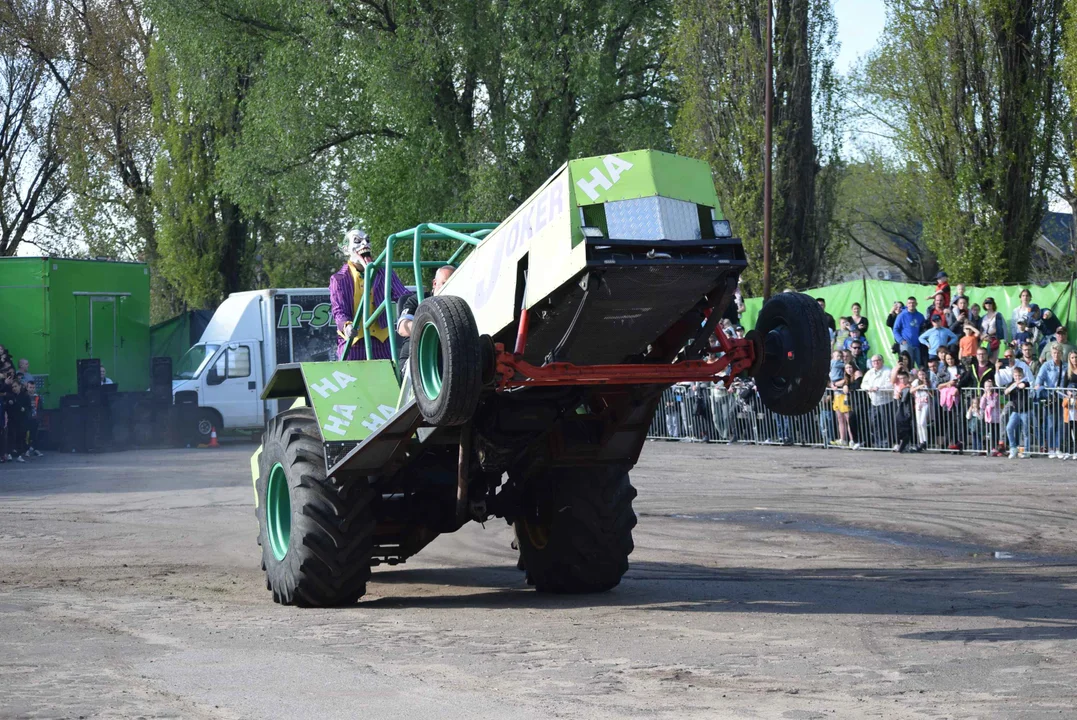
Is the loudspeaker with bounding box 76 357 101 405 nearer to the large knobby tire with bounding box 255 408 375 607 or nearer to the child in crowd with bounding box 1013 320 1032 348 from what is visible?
the child in crowd with bounding box 1013 320 1032 348

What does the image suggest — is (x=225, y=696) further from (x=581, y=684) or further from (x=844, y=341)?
(x=844, y=341)

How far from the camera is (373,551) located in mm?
8711

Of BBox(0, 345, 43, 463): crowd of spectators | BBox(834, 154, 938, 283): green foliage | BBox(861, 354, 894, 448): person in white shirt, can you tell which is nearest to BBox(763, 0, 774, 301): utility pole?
BBox(861, 354, 894, 448): person in white shirt

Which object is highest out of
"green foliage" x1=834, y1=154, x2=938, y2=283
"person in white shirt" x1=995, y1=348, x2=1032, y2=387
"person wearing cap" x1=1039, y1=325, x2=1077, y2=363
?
"green foliage" x1=834, y1=154, x2=938, y2=283

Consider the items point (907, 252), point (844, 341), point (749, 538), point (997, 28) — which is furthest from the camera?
point (907, 252)

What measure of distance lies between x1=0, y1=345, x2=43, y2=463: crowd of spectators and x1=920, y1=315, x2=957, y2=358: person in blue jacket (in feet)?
49.0

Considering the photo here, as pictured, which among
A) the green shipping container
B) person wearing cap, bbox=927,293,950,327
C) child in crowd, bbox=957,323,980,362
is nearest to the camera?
child in crowd, bbox=957,323,980,362

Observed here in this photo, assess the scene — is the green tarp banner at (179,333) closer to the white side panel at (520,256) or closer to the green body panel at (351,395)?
the green body panel at (351,395)

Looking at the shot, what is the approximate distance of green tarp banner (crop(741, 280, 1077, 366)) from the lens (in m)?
20.8

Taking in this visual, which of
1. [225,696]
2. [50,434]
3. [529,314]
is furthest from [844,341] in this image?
[225,696]

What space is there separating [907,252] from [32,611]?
58.0 metres

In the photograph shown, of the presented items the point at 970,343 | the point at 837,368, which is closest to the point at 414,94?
the point at 837,368

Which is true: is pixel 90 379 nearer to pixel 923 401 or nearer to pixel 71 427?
pixel 71 427

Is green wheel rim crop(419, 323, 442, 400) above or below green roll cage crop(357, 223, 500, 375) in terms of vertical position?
below
